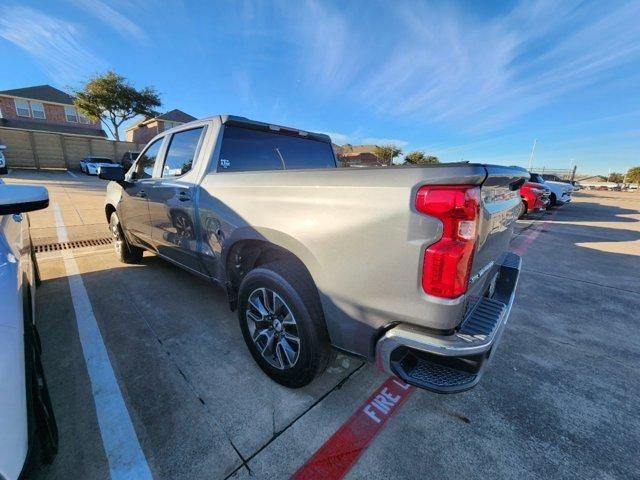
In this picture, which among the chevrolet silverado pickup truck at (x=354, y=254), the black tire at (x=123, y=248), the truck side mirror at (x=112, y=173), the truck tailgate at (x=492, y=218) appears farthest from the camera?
the black tire at (x=123, y=248)

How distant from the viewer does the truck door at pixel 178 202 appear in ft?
9.30

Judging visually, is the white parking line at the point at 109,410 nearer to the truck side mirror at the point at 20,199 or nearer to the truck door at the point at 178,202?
the truck door at the point at 178,202

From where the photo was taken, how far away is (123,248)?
14.6ft

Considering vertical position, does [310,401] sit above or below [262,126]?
below

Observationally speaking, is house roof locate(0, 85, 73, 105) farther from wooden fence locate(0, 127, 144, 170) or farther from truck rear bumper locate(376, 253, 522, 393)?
truck rear bumper locate(376, 253, 522, 393)

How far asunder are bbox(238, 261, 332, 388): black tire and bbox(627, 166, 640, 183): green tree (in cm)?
8717

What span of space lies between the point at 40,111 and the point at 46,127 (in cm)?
244

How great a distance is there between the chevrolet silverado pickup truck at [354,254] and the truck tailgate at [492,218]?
0.01 metres

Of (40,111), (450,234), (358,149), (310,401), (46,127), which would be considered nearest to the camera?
(450,234)

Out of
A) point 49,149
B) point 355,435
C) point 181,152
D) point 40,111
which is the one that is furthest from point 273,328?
point 40,111

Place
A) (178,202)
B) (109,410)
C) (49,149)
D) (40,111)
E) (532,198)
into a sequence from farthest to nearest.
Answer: (40,111), (49,149), (532,198), (178,202), (109,410)

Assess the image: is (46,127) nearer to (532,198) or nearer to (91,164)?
(91,164)

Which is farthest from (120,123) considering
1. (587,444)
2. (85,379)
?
(587,444)

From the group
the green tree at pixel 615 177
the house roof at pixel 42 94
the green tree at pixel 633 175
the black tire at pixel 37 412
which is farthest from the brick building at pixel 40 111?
the green tree at pixel 615 177
